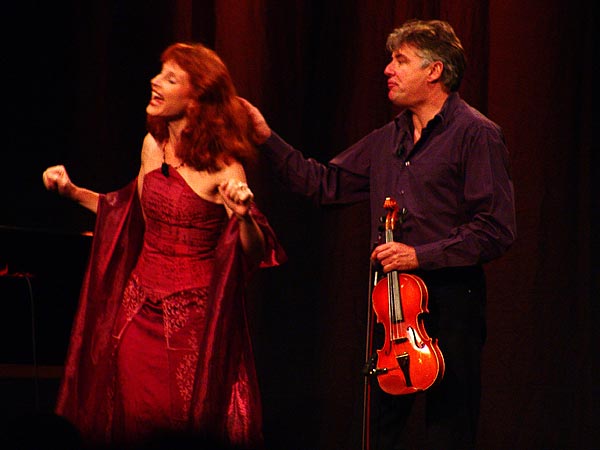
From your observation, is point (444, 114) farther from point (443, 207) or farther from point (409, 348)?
point (409, 348)

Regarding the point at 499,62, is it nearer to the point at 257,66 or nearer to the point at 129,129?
the point at 257,66

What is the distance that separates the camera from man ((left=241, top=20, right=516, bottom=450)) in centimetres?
342

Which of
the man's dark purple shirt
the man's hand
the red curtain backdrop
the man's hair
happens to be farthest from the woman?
the red curtain backdrop

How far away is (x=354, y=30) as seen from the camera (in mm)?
4945

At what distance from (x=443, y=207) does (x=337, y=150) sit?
153cm

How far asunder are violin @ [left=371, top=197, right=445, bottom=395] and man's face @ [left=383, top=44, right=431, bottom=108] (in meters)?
0.65

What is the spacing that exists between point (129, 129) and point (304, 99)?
38.8 inches

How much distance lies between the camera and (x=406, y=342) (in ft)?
10.8

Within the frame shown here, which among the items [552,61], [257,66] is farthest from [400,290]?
[257,66]

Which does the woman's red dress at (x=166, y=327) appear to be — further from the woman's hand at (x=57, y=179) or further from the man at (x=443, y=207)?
the man at (x=443, y=207)

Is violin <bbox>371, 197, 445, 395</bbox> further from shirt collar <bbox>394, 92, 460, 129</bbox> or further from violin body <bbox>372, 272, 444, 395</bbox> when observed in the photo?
shirt collar <bbox>394, 92, 460, 129</bbox>

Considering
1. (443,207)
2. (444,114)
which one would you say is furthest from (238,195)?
(444,114)

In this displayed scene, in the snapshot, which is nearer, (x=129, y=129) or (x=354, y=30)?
(x=354, y=30)

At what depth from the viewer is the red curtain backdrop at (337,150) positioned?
4.50 m
